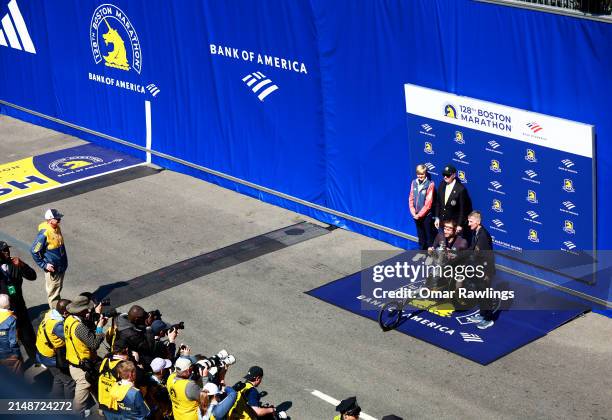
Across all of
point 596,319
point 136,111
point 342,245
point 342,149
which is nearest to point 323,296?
point 342,245

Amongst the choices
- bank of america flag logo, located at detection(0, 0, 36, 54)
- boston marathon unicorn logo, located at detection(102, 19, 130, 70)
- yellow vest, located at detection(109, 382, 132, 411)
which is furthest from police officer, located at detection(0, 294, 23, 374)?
bank of america flag logo, located at detection(0, 0, 36, 54)

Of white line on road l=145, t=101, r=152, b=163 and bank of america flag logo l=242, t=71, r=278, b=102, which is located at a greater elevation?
bank of america flag logo l=242, t=71, r=278, b=102

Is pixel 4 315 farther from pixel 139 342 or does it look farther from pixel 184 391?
pixel 184 391

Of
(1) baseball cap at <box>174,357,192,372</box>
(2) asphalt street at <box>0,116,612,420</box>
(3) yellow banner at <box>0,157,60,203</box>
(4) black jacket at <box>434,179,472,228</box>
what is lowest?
(3) yellow banner at <box>0,157,60,203</box>

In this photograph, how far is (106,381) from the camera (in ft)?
28.3

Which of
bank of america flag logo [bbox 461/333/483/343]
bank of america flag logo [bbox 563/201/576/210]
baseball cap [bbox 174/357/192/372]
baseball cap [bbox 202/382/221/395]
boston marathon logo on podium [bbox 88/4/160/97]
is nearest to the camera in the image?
baseball cap [bbox 202/382/221/395]

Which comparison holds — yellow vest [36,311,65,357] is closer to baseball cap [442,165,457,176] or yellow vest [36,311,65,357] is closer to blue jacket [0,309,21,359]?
blue jacket [0,309,21,359]

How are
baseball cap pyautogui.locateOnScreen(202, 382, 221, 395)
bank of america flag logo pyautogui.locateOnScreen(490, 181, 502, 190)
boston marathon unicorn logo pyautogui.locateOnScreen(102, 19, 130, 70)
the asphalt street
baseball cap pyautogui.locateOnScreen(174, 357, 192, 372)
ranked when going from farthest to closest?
1. boston marathon unicorn logo pyautogui.locateOnScreen(102, 19, 130, 70)
2. bank of america flag logo pyautogui.locateOnScreen(490, 181, 502, 190)
3. the asphalt street
4. baseball cap pyautogui.locateOnScreen(174, 357, 192, 372)
5. baseball cap pyautogui.locateOnScreen(202, 382, 221, 395)

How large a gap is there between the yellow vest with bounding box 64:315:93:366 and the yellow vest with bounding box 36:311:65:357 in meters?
0.14

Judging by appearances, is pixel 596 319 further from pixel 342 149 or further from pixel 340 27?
pixel 340 27

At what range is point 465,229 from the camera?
13242 millimetres

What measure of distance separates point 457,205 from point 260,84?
16.1 feet

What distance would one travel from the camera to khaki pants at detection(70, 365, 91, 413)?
386 inches

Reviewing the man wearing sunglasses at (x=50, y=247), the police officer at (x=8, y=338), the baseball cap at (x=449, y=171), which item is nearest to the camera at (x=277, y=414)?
the police officer at (x=8, y=338)
